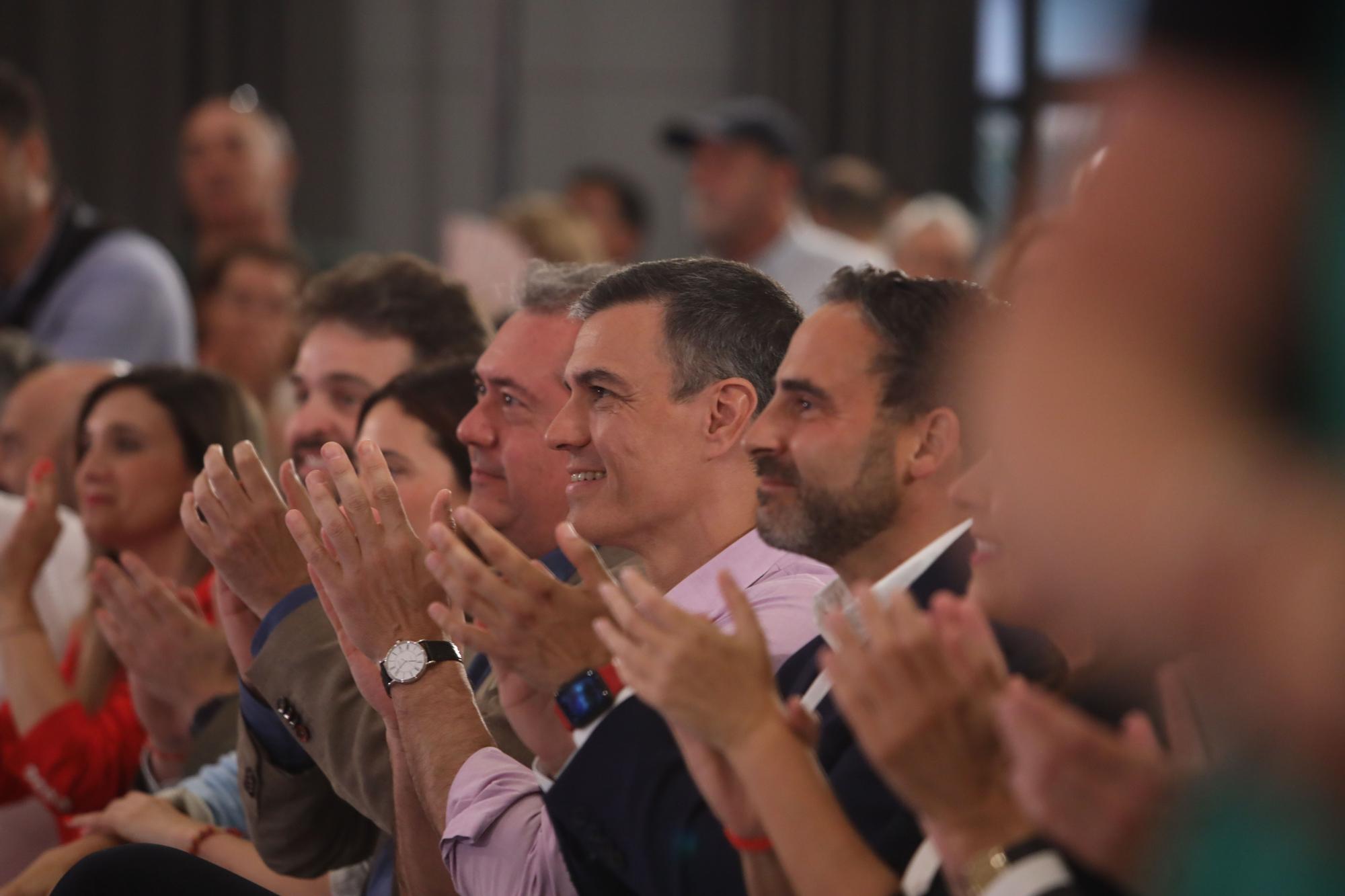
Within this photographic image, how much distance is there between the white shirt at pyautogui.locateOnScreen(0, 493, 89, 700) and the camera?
3004 millimetres

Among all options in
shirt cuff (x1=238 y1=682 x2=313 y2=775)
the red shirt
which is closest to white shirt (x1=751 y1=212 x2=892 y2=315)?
the red shirt

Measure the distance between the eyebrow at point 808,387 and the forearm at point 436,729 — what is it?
1.53 ft

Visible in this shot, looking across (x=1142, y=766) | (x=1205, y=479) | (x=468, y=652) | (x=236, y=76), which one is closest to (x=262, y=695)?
(x=468, y=652)

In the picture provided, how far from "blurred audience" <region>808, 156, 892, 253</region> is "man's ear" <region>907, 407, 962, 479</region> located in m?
4.68

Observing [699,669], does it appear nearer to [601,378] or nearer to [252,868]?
[601,378]

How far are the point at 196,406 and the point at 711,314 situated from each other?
1335 millimetres

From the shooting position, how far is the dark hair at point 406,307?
108 inches

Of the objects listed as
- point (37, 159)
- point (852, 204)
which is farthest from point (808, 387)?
point (852, 204)

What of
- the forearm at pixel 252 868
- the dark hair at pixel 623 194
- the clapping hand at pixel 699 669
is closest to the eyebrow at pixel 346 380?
the forearm at pixel 252 868

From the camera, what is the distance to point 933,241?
19.9ft

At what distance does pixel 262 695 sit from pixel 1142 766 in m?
1.28

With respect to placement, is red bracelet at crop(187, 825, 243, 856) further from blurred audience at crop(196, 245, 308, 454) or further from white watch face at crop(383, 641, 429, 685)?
blurred audience at crop(196, 245, 308, 454)

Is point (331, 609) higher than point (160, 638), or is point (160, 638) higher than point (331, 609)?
point (331, 609)

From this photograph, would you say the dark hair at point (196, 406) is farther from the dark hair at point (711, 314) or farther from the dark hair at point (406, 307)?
the dark hair at point (711, 314)
